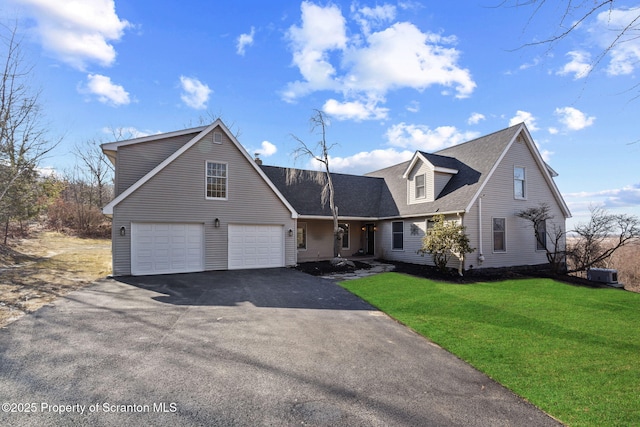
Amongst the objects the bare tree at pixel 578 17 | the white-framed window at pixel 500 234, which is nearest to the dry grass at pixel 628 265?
the white-framed window at pixel 500 234

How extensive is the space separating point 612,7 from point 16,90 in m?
19.3

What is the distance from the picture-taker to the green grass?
3701 millimetres

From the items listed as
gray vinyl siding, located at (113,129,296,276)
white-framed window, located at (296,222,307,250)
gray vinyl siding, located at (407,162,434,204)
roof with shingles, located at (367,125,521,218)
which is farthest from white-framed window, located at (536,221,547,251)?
gray vinyl siding, located at (113,129,296,276)

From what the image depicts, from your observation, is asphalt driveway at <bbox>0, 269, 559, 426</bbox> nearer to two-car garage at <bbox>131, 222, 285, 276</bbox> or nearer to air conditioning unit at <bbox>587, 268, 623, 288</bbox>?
two-car garage at <bbox>131, 222, 285, 276</bbox>

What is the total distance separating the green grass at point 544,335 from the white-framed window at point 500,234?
3.68 meters

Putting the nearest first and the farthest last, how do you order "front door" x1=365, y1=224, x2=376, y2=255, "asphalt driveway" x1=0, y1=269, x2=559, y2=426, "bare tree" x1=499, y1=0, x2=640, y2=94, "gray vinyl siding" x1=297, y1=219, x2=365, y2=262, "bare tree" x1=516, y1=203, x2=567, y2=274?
"bare tree" x1=499, y1=0, x2=640, y2=94 → "asphalt driveway" x1=0, y1=269, x2=559, y2=426 → "bare tree" x1=516, y1=203, x2=567, y2=274 → "gray vinyl siding" x1=297, y1=219, x2=365, y2=262 → "front door" x1=365, y1=224, x2=376, y2=255

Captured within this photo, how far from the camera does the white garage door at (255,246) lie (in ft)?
45.9

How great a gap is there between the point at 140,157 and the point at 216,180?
334 centimetres

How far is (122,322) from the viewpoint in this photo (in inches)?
244

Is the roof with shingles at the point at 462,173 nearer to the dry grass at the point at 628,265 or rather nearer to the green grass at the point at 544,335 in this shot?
the green grass at the point at 544,335

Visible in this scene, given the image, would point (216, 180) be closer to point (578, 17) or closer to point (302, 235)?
point (302, 235)

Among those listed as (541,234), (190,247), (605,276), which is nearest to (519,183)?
(541,234)

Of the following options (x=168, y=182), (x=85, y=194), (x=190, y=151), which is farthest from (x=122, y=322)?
(x=85, y=194)

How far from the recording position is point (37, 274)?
11.4 metres
